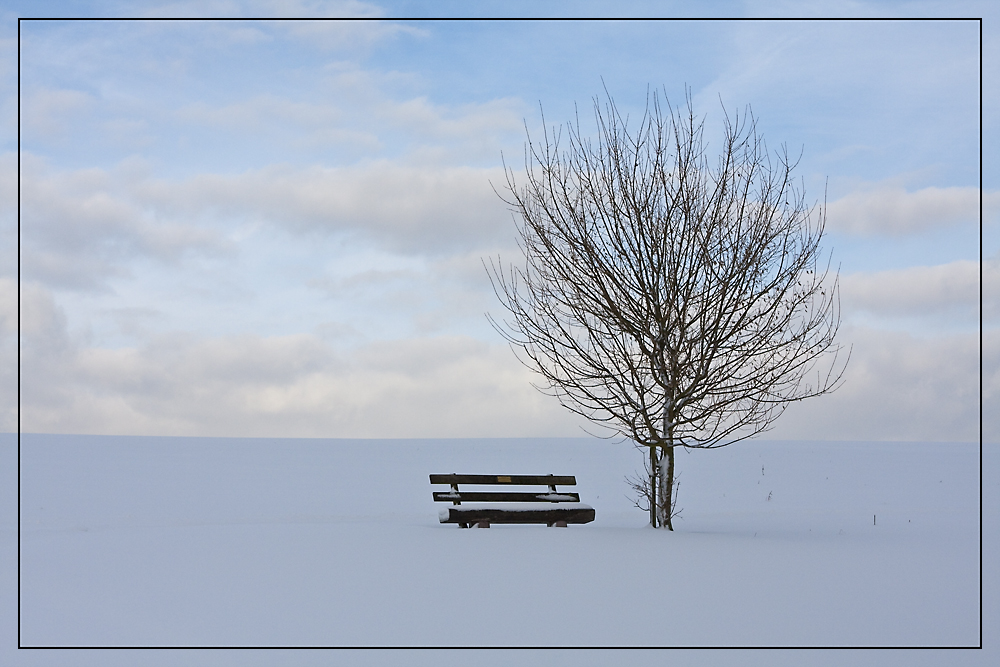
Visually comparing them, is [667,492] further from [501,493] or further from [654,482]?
[501,493]

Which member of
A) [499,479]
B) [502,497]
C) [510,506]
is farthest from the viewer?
[499,479]

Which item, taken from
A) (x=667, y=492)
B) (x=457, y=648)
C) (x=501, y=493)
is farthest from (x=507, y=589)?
(x=501, y=493)

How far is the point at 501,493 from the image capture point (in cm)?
1362

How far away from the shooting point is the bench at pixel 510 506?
42.2 feet

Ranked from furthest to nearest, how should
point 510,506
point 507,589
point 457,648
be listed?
point 510,506 < point 507,589 < point 457,648

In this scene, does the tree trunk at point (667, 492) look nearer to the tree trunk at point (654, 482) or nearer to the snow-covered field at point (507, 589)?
the tree trunk at point (654, 482)

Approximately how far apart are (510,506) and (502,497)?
32 cm

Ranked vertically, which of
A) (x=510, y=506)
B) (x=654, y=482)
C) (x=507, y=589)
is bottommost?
(x=507, y=589)

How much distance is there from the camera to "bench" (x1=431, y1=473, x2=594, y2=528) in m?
12.9

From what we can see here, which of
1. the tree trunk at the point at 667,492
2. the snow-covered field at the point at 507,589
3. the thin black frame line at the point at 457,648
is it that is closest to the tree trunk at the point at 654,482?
the tree trunk at the point at 667,492

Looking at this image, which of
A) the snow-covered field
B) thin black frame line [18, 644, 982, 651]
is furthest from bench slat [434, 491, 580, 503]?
thin black frame line [18, 644, 982, 651]

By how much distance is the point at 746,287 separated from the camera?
12.8 meters

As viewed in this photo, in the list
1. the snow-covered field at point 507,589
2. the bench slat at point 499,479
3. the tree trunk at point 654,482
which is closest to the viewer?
the snow-covered field at point 507,589

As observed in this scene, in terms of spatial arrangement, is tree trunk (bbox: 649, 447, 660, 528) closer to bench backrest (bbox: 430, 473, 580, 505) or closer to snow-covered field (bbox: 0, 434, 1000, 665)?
snow-covered field (bbox: 0, 434, 1000, 665)
